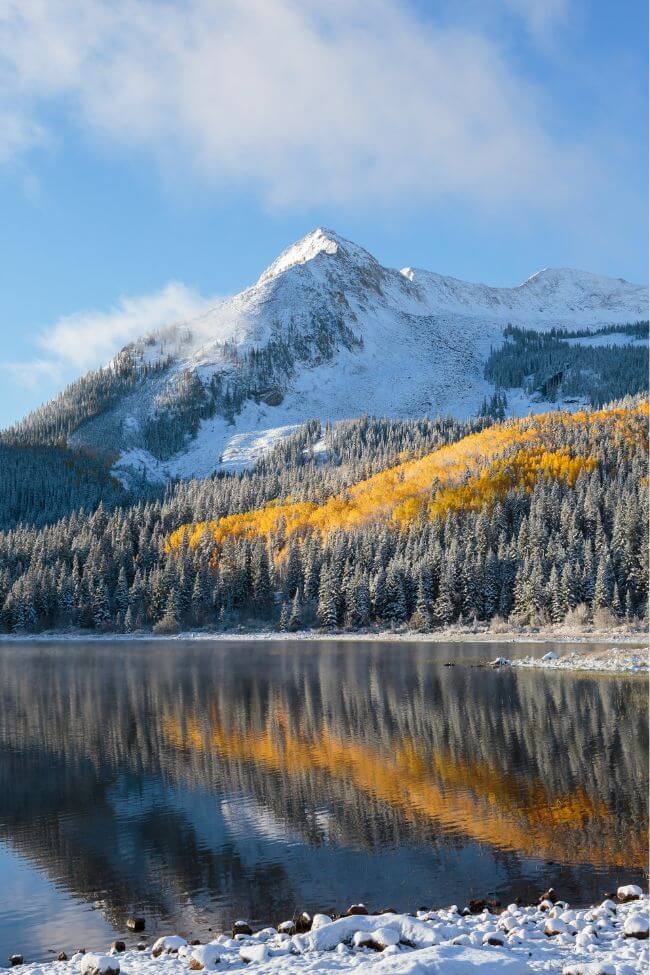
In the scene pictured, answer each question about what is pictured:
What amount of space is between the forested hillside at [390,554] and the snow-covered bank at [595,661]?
93.5ft

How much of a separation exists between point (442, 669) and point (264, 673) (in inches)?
640

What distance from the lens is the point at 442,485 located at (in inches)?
6383

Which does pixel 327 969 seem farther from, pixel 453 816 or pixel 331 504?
pixel 331 504

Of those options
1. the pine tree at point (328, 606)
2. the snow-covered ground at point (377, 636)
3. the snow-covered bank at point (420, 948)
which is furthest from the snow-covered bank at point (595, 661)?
the pine tree at point (328, 606)

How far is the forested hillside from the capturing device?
111706 mm

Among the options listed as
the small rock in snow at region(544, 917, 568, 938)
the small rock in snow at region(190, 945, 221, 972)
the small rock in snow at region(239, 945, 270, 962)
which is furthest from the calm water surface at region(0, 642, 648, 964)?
the small rock in snow at region(544, 917, 568, 938)

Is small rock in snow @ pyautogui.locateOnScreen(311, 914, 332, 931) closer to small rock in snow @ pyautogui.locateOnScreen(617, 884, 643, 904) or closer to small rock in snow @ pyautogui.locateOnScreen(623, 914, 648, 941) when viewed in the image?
small rock in snow @ pyautogui.locateOnScreen(623, 914, 648, 941)

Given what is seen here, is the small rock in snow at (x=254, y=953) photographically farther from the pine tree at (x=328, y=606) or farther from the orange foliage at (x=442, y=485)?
the orange foliage at (x=442, y=485)

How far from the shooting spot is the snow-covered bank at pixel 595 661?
201ft

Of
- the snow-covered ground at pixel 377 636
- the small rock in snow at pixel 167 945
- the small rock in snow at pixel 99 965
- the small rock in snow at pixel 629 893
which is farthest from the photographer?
the snow-covered ground at pixel 377 636

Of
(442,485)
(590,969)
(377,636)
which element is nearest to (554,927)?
(590,969)

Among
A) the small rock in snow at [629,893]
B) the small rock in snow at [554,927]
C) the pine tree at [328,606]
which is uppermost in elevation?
the pine tree at [328,606]

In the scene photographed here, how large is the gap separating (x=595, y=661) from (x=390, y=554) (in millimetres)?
68857

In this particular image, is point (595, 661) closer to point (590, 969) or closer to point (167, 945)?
point (590, 969)
